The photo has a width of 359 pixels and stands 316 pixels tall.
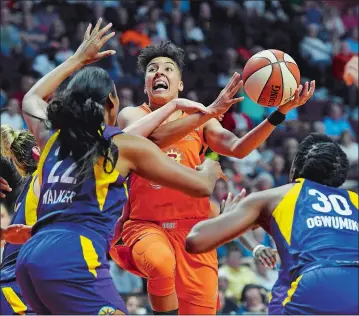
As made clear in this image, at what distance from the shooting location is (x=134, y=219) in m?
6.21

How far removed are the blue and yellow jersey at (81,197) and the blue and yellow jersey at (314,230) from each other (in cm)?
83

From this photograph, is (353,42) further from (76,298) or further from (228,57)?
(76,298)

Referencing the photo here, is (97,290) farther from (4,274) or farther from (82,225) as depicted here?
(4,274)

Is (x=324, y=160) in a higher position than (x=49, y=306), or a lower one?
higher

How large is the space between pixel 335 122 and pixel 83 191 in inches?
447

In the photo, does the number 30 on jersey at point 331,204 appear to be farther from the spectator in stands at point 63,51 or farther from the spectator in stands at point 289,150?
the spectator in stands at point 63,51

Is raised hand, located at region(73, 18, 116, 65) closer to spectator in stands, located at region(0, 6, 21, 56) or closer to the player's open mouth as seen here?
the player's open mouth

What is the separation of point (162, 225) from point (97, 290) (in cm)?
220

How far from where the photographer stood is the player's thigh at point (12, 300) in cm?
514

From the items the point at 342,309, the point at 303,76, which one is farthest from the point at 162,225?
the point at 303,76

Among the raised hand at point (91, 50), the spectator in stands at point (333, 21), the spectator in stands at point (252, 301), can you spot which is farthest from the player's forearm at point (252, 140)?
the spectator in stands at point (333, 21)

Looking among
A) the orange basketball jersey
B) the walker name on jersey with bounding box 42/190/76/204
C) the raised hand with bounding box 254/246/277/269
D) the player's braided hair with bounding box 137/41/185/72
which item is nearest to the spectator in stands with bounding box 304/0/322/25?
the player's braided hair with bounding box 137/41/185/72

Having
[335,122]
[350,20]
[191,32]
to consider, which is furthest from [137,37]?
[350,20]

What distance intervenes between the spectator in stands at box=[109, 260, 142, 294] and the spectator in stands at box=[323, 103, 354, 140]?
18.8 ft
